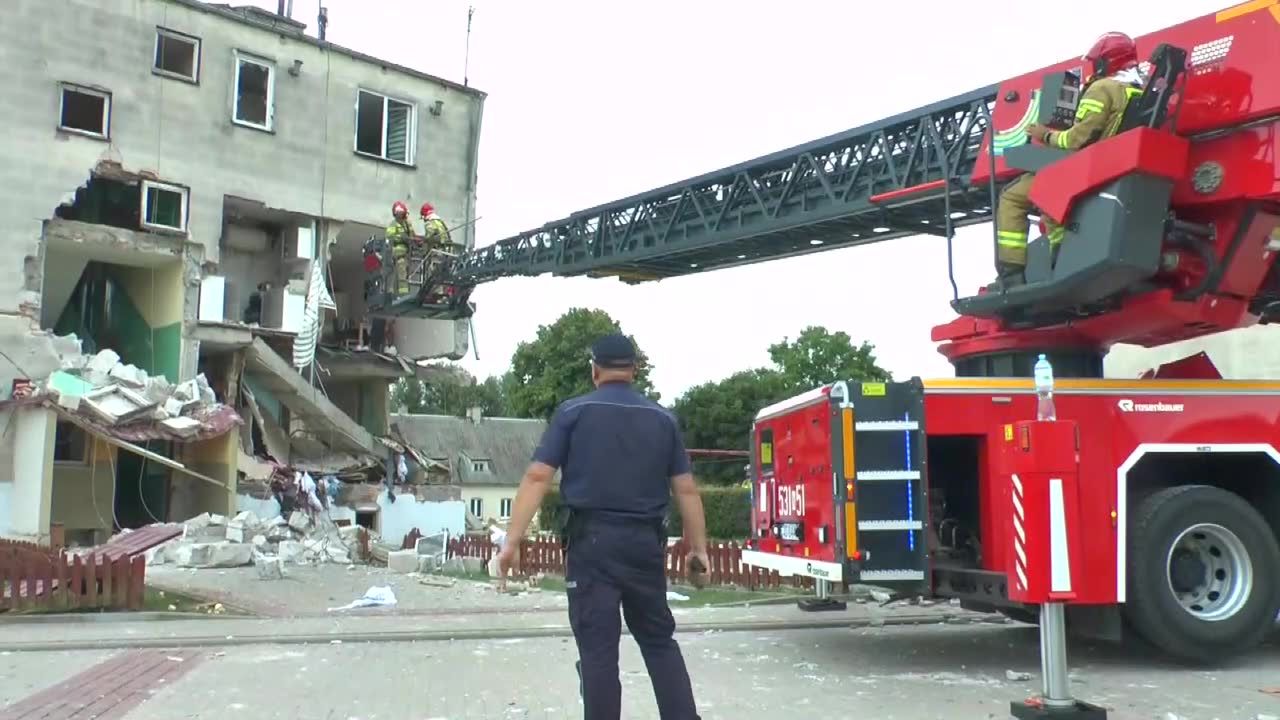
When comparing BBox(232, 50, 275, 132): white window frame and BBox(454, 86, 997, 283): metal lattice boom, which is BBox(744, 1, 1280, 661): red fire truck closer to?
BBox(454, 86, 997, 283): metal lattice boom

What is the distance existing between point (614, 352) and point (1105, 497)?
4022 mm

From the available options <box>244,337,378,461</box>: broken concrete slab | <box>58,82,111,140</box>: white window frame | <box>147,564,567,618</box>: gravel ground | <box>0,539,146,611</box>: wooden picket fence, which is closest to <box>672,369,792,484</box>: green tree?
<box>244,337,378,461</box>: broken concrete slab

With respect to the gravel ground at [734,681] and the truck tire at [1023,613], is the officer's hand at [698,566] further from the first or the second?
the truck tire at [1023,613]

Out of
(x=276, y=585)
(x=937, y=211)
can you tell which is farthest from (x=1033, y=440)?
(x=276, y=585)

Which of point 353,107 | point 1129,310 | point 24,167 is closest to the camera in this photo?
point 1129,310

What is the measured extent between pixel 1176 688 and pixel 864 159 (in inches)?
220

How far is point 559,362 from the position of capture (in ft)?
170

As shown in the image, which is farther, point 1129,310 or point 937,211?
point 937,211

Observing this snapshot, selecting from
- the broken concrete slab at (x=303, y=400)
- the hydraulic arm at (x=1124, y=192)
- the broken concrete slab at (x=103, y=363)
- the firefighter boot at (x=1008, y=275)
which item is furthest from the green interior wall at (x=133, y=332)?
the firefighter boot at (x=1008, y=275)

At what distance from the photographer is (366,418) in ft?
88.3

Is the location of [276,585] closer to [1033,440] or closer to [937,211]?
[937,211]

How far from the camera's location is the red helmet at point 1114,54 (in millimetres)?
7211

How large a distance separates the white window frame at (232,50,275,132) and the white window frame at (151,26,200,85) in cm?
72

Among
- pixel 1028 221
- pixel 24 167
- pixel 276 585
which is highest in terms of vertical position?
pixel 24 167
